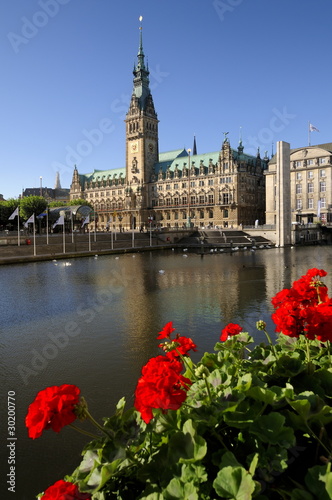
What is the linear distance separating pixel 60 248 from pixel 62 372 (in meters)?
51.3

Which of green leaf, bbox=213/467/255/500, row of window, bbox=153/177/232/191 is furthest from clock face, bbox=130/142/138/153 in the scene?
green leaf, bbox=213/467/255/500

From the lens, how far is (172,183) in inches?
4729

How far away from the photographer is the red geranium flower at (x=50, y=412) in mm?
2662

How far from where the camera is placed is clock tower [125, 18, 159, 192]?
4818 inches

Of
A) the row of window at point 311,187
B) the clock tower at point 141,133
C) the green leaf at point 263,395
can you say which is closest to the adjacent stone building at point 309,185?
the row of window at point 311,187

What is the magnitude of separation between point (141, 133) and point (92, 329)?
4496 inches

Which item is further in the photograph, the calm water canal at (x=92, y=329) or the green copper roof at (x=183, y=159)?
the green copper roof at (x=183, y=159)

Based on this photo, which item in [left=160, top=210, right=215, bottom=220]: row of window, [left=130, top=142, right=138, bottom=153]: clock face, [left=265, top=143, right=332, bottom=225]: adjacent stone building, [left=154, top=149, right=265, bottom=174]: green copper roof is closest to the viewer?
[left=265, top=143, right=332, bottom=225]: adjacent stone building

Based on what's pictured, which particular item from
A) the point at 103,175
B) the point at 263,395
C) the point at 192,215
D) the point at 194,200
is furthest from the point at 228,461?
the point at 103,175

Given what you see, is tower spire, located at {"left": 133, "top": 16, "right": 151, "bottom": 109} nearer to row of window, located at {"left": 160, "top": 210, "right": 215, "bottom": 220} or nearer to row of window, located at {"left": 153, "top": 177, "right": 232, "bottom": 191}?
row of window, located at {"left": 153, "top": 177, "right": 232, "bottom": 191}

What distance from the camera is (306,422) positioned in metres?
3.17

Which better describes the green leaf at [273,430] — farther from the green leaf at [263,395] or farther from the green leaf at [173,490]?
the green leaf at [173,490]

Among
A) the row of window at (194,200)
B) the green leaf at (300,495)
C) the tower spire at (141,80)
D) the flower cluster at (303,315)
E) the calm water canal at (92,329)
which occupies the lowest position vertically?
the calm water canal at (92,329)

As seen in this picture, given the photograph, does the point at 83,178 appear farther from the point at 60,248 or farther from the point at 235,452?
the point at 235,452
